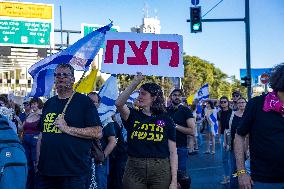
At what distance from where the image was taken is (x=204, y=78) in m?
81.5

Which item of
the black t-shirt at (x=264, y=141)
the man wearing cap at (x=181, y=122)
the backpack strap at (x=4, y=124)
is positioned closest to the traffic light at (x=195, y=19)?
the man wearing cap at (x=181, y=122)

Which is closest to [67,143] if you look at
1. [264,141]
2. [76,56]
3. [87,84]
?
[76,56]

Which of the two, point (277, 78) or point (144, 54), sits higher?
point (144, 54)

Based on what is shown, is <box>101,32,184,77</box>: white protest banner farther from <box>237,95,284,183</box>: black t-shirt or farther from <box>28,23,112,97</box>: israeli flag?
<box>237,95,284,183</box>: black t-shirt

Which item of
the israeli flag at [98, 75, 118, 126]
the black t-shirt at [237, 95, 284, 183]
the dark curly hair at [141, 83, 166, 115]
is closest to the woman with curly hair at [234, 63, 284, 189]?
the black t-shirt at [237, 95, 284, 183]

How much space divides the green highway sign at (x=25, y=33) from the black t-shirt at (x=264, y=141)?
27227mm

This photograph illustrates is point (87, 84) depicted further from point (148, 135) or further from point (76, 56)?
point (148, 135)

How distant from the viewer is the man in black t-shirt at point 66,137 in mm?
4688

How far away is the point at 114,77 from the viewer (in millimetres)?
7484

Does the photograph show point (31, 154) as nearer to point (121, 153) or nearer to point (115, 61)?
point (121, 153)

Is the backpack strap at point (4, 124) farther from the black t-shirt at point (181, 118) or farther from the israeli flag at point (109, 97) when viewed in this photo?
the black t-shirt at point (181, 118)

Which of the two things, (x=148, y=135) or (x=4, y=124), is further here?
(x=148, y=135)

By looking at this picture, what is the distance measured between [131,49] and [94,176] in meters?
1.70

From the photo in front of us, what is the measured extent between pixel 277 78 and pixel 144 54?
2.60 m
